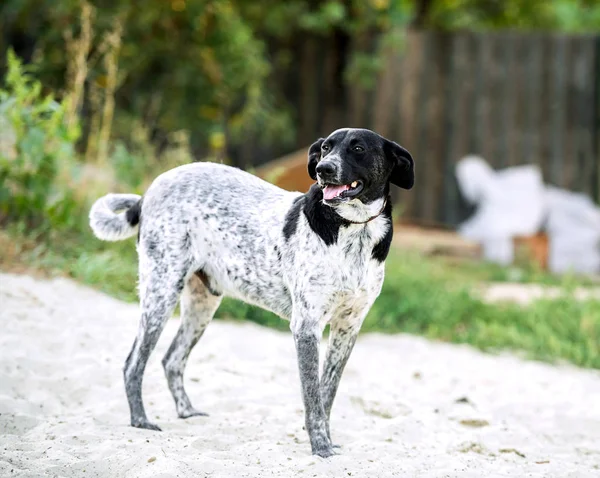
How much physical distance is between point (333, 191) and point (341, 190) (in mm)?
34

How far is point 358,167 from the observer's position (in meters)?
3.78

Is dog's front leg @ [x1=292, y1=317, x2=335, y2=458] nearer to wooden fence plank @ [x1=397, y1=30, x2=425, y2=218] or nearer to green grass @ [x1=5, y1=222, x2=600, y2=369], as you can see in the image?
green grass @ [x1=5, y1=222, x2=600, y2=369]

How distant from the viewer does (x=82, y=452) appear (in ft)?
12.3

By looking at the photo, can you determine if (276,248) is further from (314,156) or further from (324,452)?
(324,452)

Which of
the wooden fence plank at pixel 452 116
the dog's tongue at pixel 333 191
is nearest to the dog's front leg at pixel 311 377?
the dog's tongue at pixel 333 191

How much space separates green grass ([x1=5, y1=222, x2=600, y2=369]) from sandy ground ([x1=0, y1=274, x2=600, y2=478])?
244 millimetres

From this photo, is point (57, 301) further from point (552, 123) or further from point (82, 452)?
point (552, 123)

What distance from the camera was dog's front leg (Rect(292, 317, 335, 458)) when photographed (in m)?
3.94

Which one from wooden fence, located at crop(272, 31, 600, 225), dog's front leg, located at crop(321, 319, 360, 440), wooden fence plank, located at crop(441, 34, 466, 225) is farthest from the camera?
wooden fence plank, located at crop(441, 34, 466, 225)

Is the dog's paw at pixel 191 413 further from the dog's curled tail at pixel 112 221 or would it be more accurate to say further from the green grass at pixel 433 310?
the green grass at pixel 433 310

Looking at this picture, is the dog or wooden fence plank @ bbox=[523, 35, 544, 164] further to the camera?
wooden fence plank @ bbox=[523, 35, 544, 164]

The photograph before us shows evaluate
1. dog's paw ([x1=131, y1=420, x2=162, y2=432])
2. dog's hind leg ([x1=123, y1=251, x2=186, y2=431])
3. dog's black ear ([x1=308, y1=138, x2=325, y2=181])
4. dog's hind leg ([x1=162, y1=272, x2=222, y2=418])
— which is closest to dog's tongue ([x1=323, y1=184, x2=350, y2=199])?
dog's black ear ([x1=308, y1=138, x2=325, y2=181])

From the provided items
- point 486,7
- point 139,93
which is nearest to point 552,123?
point 486,7

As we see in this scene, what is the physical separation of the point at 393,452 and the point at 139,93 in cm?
764
